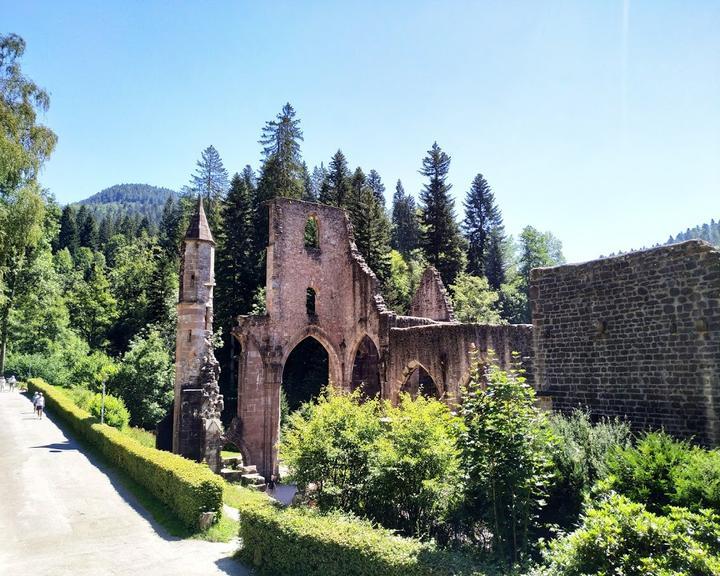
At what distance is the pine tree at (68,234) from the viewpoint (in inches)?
3553

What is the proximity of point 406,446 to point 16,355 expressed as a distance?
47.5 m

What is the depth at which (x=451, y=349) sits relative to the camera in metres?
18.7

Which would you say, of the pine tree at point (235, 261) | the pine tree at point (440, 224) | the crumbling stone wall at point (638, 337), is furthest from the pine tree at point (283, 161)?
the crumbling stone wall at point (638, 337)

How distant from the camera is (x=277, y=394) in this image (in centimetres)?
2366

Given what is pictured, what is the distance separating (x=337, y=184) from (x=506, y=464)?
39666 millimetres

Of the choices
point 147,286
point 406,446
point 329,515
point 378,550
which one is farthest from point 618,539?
point 147,286

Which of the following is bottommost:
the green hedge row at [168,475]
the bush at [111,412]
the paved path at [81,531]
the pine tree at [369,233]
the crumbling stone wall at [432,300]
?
the paved path at [81,531]

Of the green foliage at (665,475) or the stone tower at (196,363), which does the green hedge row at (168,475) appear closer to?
the stone tower at (196,363)

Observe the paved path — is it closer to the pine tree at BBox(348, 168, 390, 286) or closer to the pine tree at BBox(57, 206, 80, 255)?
the pine tree at BBox(348, 168, 390, 286)

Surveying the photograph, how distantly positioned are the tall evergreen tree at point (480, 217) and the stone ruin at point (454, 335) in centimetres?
2423

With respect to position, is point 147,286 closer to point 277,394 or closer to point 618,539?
point 277,394

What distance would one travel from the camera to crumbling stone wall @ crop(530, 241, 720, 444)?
29.2ft

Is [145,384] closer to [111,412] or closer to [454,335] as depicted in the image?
[111,412]

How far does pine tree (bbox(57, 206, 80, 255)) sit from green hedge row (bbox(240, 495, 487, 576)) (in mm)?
92419
